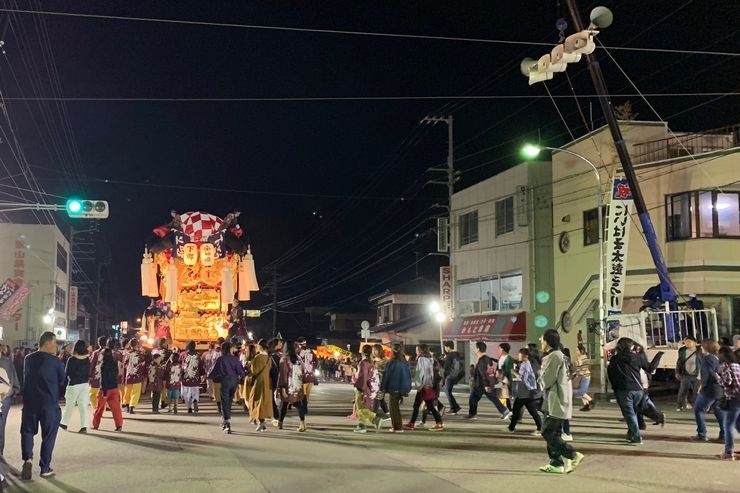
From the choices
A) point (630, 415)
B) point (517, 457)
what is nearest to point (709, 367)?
point (630, 415)

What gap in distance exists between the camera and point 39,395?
28.8 ft

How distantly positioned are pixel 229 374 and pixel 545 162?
2317 cm

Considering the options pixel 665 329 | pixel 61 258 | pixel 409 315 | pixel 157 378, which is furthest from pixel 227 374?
pixel 61 258

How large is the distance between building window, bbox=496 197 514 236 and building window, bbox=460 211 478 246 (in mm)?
2348

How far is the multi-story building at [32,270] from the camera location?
166 feet

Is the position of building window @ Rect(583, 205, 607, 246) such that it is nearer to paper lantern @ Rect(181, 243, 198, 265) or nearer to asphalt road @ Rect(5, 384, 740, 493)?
asphalt road @ Rect(5, 384, 740, 493)

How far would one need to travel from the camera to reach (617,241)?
2412 cm

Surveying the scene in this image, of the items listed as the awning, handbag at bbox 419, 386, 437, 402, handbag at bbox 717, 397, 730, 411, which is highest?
the awning

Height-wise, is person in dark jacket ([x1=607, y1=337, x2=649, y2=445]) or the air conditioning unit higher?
the air conditioning unit

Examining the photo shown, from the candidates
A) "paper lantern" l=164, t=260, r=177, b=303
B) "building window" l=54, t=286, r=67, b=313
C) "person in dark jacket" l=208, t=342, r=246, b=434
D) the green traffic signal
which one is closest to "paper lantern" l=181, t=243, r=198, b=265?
"paper lantern" l=164, t=260, r=177, b=303

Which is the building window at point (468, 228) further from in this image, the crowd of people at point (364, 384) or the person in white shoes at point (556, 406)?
the person in white shoes at point (556, 406)

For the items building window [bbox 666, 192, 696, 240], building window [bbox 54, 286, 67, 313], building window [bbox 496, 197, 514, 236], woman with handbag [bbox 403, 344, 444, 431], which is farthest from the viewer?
building window [bbox 54, 286, 67, 313]

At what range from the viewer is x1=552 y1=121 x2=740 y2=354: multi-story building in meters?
24.4

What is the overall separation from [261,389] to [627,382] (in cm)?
663
